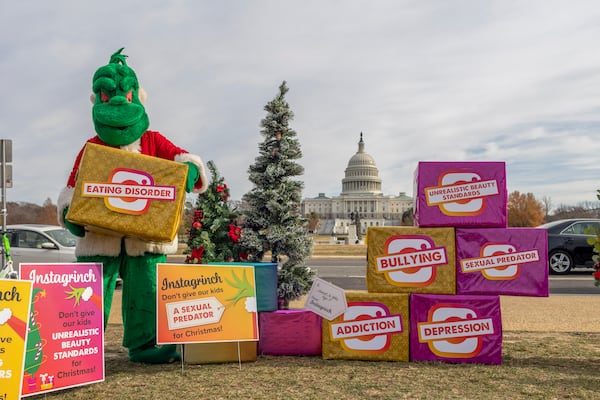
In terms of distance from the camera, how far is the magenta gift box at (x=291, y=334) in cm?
481

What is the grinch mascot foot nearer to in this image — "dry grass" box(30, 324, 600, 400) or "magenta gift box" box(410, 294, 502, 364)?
"dry grass" box(30, 324, 600, 400)

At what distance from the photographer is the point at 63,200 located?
4.41 m

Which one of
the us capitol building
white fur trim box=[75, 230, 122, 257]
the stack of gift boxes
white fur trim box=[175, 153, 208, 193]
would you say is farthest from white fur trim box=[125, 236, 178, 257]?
the us capitol building

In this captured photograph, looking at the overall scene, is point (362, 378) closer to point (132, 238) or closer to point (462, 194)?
point (462, 194)

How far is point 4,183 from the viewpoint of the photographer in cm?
920

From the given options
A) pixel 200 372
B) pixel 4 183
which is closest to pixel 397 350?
pixel 200 372

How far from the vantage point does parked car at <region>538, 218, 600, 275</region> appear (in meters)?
11.9

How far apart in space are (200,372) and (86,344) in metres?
0.95

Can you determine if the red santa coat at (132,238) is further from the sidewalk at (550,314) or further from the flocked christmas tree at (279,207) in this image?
the sidewalk at (550,314)

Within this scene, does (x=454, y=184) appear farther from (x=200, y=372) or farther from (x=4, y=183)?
(x=4, y=183)

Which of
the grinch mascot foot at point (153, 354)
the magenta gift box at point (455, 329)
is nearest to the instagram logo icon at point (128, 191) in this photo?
the grinch mascot foot at point (153, 354)

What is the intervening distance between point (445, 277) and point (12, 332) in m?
3.49

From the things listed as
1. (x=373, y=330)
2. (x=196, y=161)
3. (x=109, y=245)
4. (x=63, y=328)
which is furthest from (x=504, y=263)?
(x=63, y=328)

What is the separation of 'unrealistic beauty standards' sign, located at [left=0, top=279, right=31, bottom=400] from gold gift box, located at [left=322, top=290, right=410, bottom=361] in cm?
251
